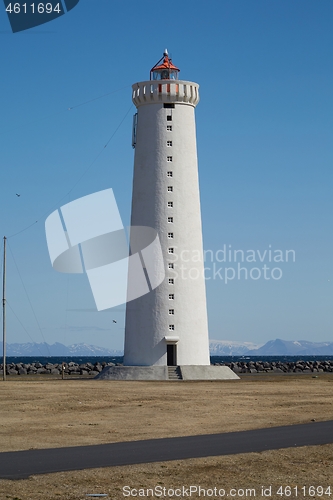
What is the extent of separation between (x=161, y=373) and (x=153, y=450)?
2652 centimetres

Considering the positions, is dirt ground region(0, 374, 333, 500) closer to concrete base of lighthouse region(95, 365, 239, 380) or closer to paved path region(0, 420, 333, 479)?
paved path region(0, 420, 333, 479)

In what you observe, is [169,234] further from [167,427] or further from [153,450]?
[153,450]

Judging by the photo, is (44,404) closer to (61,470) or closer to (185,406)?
(185,406)

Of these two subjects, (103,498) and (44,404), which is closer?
(103,498)

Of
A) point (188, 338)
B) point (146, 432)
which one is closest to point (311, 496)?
point (146, 432)

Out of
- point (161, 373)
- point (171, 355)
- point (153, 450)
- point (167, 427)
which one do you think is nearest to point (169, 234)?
point (171, 355)

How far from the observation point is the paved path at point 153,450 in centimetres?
1580

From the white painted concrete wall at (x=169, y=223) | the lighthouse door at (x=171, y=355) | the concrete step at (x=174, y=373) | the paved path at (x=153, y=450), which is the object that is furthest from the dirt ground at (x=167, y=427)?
the white painted concrete wall at (x=169, y=223)

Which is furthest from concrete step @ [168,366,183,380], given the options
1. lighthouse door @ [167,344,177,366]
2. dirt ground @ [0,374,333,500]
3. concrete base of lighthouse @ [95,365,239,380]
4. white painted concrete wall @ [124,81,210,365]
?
dirt ground @ [0,374,333,500]

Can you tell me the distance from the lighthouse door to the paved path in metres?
23.9

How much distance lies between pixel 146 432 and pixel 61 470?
21.6 ft

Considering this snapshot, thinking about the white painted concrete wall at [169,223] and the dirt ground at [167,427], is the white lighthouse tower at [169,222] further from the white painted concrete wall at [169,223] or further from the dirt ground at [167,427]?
the dirt ground at [167,427]

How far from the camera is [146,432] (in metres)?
21.6

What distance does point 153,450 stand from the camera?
17859mm
